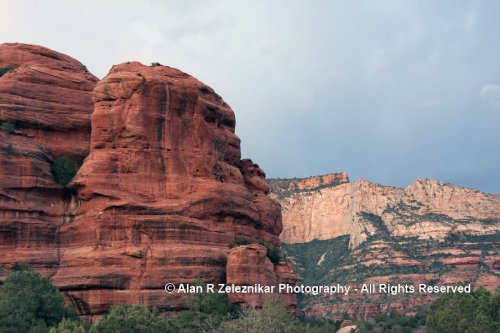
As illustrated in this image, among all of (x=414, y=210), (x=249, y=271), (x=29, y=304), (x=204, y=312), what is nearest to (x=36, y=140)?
(x=29, y=304)

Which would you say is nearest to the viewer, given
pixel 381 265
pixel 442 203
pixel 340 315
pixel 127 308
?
pixel 127 308

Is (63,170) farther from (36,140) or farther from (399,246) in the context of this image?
(399,246)

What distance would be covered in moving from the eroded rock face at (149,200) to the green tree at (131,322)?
793 cm

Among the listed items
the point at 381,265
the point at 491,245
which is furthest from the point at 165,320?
the point at 491,245

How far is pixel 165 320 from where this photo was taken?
4528 cm

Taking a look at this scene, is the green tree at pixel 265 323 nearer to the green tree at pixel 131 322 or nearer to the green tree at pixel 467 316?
the green tree at pixel 131 322

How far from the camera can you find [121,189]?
56.0 meters

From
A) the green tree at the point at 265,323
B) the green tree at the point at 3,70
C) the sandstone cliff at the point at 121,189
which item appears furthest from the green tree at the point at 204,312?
the green tree at the point at 3,70

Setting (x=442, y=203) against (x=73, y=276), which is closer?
(x=73, y=276)

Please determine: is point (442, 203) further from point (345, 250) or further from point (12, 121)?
point (12, 121)

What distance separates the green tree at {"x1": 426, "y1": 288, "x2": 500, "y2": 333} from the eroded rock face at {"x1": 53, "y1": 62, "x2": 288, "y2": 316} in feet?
45.2

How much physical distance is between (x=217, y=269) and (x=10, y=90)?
2209cm

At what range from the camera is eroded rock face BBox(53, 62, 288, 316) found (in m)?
52.8

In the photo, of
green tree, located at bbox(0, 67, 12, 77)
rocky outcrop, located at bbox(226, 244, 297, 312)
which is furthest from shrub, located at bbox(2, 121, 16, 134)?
rocky outcrop, located at bbox(226, 244, 297, 312)
